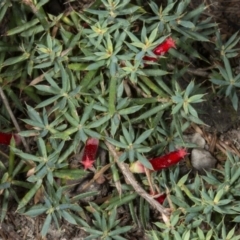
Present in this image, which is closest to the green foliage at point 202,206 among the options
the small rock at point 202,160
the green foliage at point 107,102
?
the green foliage at point 107,102

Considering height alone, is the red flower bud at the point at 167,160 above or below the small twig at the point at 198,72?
below

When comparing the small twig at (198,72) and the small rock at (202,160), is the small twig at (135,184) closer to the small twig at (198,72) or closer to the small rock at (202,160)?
the small rock at (202,160)

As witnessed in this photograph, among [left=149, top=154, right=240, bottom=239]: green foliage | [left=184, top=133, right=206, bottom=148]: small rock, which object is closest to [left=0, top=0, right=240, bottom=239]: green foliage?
[left=149, top=154, right=240, bottom=239]: green foliage

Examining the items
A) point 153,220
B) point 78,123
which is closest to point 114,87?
point 78,123

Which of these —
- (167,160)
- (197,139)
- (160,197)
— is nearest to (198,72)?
(197,139)

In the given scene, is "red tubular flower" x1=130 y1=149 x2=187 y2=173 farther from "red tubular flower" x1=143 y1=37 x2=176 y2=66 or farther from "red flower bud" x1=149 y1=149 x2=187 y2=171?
"red tubular flower" x1=143 y1=37 x2=176 y2=66

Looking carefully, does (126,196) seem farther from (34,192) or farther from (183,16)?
(183,16)
